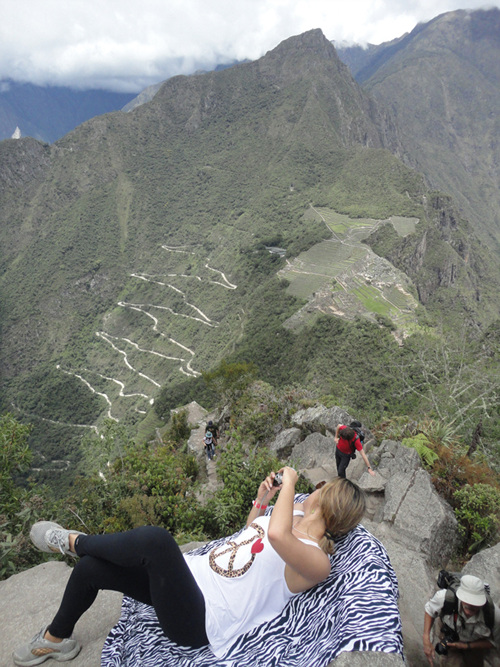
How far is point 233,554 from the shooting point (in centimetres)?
288

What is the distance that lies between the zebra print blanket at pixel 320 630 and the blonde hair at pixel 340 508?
0.53 ft

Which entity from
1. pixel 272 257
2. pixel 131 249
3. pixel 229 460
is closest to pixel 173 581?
pixel 229 460

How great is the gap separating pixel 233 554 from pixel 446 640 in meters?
1.69

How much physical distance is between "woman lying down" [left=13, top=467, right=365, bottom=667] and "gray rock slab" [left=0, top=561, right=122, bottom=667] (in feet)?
0.64

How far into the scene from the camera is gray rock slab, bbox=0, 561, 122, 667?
309 cm

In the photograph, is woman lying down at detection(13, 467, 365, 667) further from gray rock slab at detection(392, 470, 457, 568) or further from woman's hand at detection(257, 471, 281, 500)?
gray rock slab at detection(392, 470, 457, 568)

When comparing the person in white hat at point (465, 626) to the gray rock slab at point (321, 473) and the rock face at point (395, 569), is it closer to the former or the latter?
the rock face at point (395, 569)

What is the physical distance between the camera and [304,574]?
2.54 m

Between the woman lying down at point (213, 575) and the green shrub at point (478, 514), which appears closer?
the woman lying down at point (213, 575)

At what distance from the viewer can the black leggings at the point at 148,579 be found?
109 inches

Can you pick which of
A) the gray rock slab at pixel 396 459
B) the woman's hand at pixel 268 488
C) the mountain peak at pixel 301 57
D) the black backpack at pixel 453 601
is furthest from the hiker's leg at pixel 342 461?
the mountain peak at pixel 301 57

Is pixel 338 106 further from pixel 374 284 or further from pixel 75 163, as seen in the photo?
pixel 374 284

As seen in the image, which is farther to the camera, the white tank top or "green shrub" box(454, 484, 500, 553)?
"green shrub" box(454, 484, 500, 553)

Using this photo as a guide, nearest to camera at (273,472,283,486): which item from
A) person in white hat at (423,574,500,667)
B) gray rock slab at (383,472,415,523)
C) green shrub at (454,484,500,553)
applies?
person in white hat at (423,574,500,667)
